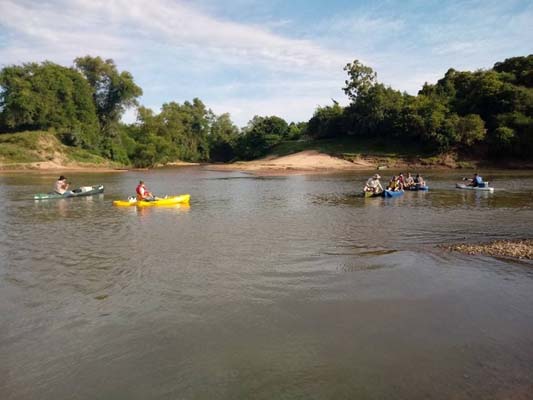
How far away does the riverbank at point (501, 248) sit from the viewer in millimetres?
11781

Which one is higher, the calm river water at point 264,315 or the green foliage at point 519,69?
the green foliage at point 519,69

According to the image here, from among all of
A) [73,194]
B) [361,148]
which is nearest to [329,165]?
[361,148]

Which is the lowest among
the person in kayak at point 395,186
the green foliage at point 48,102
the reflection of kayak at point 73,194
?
the person in kayak at point 395,186

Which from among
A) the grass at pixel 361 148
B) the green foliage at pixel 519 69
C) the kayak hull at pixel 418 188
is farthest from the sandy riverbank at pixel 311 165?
the kayak hull at pixel 418 188

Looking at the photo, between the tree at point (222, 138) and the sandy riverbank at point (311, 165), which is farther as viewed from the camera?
the tree at point (222, 138)

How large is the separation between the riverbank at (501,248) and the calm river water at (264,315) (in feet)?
2.07

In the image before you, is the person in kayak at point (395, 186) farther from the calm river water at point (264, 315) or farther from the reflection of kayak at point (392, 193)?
the calm river water at point (264, 315)

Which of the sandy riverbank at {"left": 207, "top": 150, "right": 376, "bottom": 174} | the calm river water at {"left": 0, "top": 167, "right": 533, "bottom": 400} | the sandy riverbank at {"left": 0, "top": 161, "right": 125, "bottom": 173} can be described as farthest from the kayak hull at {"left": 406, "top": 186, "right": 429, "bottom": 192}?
the sandy riverbank at {"left": 0, "top": 161, "right": 125, "bottom": 173}

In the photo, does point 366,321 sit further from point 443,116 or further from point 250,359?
point 443,116

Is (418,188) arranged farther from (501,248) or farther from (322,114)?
(322,114)

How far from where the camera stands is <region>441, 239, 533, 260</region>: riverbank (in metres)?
11.8

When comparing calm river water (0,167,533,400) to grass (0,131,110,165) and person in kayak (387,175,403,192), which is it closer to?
person in kayak (387,175,403,192)

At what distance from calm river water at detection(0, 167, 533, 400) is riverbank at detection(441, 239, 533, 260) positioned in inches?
24.8

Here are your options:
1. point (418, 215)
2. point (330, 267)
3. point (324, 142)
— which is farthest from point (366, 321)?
point (324, 142)
